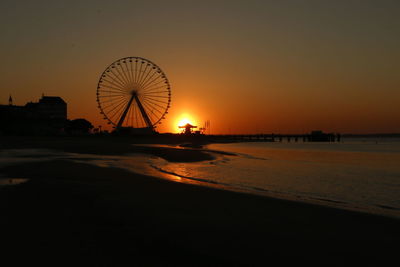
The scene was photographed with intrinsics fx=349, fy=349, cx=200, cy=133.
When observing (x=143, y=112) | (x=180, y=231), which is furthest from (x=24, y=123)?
(x=180, y=231)

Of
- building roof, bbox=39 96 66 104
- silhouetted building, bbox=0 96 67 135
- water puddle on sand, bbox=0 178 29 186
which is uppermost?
building roof, bbox=39 96 66 104

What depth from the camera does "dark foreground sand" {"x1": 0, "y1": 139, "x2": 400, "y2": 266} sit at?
5.02m

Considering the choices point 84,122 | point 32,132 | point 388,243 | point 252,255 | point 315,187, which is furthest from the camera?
point 84,122

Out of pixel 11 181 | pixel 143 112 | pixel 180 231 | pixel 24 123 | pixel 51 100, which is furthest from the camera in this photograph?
pixel 51 100

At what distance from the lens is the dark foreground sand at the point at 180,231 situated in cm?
502

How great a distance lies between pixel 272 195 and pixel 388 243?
583cm

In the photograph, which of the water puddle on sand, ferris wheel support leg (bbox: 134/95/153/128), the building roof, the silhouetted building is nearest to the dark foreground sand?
the water puddle on sand

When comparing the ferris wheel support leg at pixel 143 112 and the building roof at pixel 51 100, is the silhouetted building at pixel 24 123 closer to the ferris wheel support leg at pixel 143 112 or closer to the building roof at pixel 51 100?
the building roof at pixel 51 100

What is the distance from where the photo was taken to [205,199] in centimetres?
1030

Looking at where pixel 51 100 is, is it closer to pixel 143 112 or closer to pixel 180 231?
pixel 143 112

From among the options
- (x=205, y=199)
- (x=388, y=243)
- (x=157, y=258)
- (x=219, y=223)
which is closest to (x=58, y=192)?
(x=205, y=199)

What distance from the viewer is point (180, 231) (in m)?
6.47

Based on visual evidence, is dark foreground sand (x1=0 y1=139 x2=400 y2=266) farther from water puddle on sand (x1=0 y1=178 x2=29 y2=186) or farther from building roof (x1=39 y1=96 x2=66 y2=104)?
building roof (x1=39 y1=96 x2=66 y2=104)

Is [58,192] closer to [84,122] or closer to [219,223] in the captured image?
[219,223]
